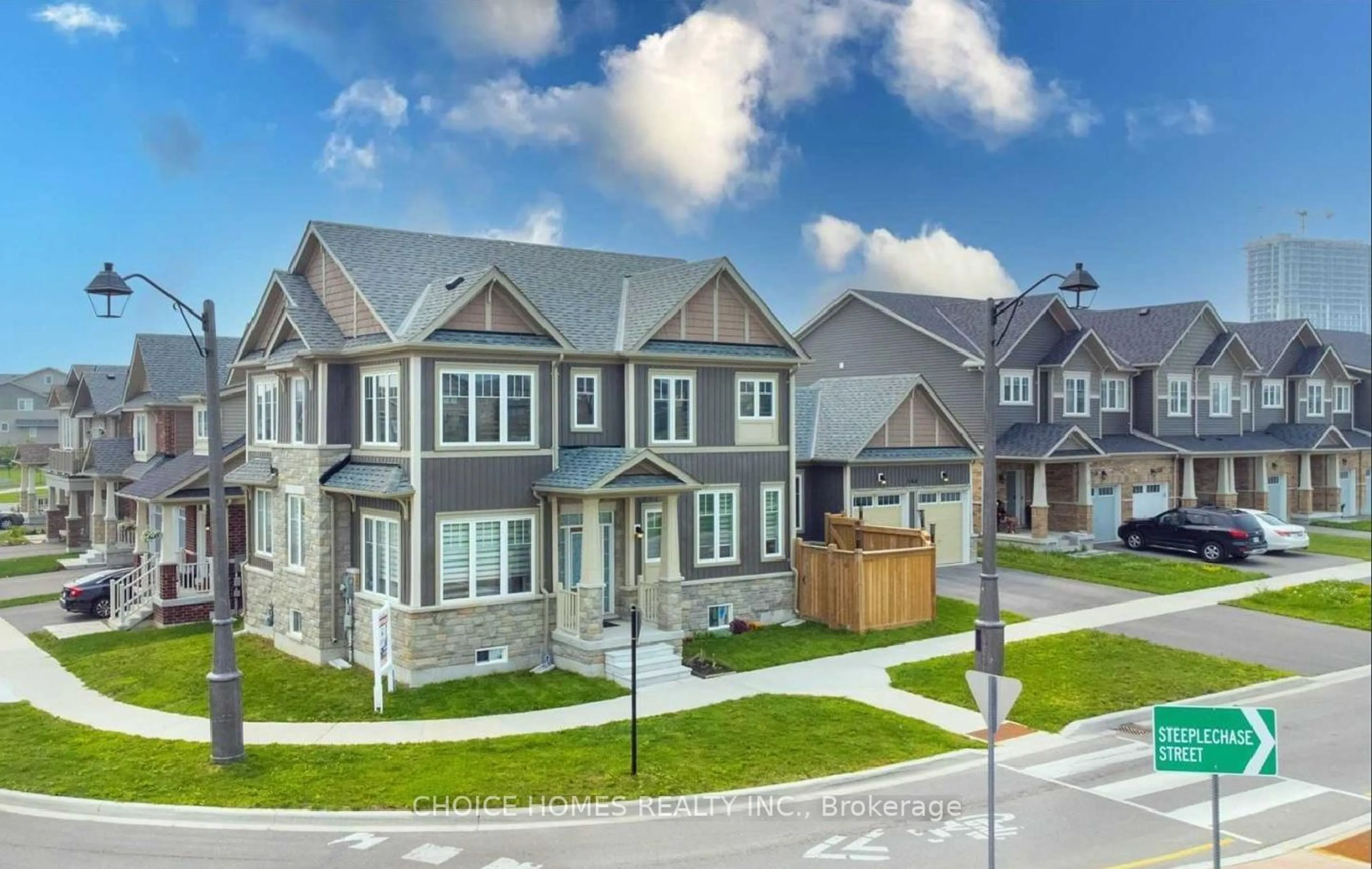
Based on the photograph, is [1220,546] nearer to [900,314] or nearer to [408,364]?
[900,314]

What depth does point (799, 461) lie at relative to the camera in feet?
88.1

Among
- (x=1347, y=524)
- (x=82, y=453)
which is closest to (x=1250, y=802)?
(x=1347, y=524)

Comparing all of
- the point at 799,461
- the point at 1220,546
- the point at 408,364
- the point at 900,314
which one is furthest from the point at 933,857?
the point at 900,314

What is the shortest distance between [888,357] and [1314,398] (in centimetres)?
2401

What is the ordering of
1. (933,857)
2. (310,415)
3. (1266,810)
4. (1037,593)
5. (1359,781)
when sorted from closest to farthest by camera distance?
1. (933,857)
2. (1266,810)
3. (1359,781)
4. (310,415)
5. (1037,593)

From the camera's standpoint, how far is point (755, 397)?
22.1 metres

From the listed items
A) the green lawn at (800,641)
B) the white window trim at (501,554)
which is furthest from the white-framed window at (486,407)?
the green lawn at (800,641)

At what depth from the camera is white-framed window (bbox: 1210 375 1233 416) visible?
40.8m

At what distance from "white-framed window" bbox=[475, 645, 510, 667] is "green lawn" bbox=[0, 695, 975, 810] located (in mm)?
3799

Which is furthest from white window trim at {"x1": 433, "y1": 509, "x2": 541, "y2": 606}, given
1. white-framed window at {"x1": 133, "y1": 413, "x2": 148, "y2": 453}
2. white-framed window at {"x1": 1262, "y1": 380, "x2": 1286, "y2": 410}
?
white-framed window at {"x1": 1262, "y1": 380, "x2": 1286, "y2": 410}

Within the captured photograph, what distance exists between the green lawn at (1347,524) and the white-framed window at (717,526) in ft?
100

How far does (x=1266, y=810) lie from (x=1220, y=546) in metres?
21.0

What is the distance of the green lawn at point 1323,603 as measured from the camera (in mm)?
22234

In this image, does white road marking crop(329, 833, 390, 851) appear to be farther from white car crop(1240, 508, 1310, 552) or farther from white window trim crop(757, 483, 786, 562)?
white car crop(1240, 508, 1310, 552)
